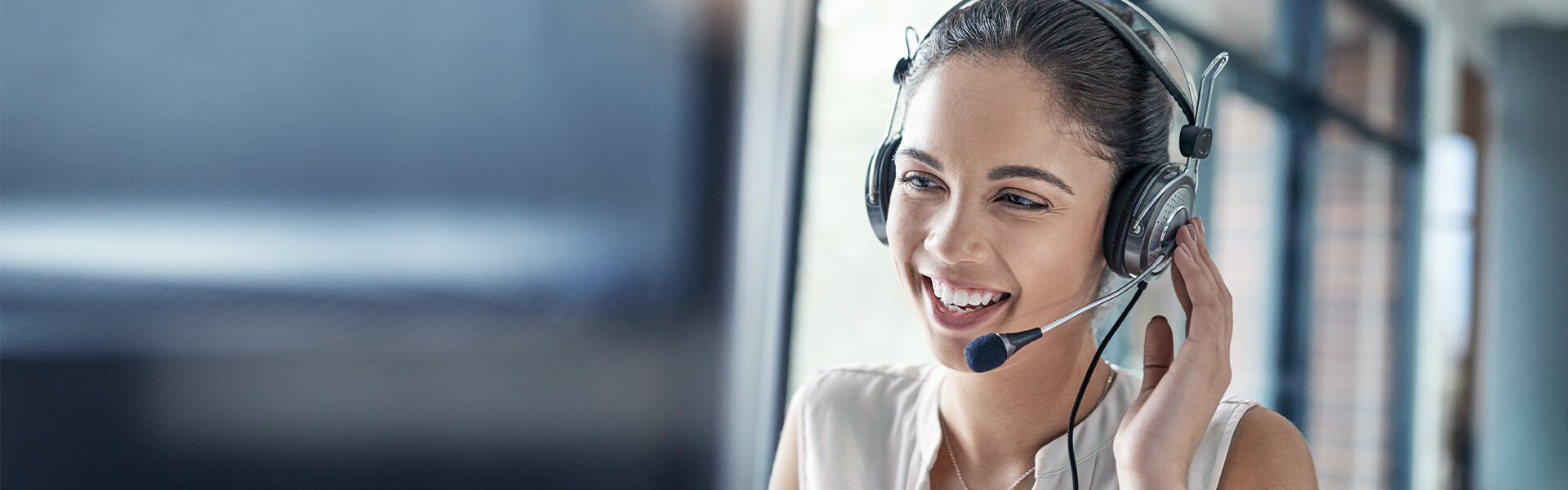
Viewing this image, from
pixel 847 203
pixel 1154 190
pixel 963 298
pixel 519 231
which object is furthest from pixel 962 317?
pixel 847 203

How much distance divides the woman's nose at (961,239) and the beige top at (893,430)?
0.27 m

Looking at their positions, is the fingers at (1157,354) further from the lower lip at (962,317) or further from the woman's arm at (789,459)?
the woman's arm at (789,459)

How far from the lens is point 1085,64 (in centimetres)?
89

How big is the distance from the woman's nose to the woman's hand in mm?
199

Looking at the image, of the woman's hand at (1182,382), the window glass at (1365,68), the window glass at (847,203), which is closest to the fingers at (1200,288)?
the woman's hand at (1182,382)

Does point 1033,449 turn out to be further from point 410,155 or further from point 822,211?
point 822,211

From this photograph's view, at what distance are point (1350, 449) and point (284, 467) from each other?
3502mm

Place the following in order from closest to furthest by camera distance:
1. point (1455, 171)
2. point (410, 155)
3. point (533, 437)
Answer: point (410, 155) < point (533, 437) < point (1455, 171)

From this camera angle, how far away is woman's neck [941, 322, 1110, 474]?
1.00 metres

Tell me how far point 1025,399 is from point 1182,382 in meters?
0.21

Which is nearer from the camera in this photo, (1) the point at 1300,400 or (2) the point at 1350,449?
(1) the point at 1300,400

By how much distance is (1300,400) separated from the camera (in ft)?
9.50

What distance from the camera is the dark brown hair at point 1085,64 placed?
881 millimetres

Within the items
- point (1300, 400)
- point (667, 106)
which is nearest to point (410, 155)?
point (667, 106)
